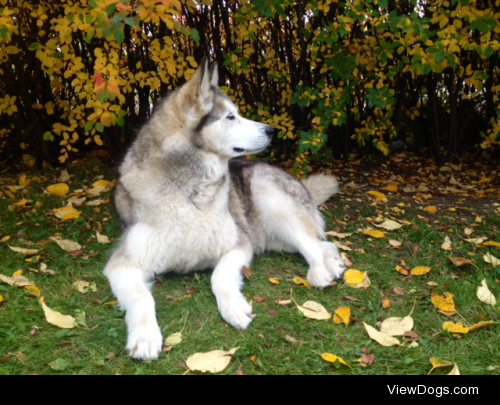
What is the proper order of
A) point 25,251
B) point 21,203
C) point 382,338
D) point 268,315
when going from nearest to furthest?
1. point 382,338
2. point 268,315
3. point 25,251
4. point 21,203

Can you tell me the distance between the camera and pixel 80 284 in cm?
271

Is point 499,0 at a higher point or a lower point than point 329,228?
higher

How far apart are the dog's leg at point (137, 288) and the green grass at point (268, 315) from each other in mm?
72

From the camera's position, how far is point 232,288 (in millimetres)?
2529

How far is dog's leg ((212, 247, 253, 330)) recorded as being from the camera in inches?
89.9

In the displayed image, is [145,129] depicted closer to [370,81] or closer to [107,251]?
[107,251]

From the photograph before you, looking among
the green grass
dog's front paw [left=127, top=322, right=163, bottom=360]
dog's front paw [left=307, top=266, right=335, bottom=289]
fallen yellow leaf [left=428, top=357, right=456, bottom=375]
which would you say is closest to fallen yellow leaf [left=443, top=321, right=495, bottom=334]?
the green grass

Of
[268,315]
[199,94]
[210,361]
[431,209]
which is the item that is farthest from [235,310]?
[431,209]

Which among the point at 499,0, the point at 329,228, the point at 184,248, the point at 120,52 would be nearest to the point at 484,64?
the point at 499,0

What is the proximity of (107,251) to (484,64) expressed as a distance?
18.0ft

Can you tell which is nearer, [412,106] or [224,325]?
[224,325]

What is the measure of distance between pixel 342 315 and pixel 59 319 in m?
1.53

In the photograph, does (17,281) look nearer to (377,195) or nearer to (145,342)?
(145,342)

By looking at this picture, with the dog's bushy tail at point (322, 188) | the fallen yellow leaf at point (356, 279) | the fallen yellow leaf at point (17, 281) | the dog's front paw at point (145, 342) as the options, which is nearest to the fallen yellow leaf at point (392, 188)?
the dog's bushy tail at point (322, 188)
